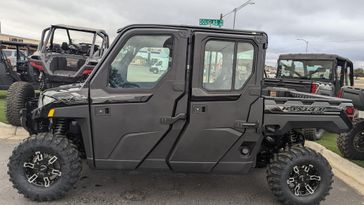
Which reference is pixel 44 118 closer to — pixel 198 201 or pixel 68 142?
pixel 68 142

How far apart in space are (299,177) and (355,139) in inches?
103

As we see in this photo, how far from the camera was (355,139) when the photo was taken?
6.55m

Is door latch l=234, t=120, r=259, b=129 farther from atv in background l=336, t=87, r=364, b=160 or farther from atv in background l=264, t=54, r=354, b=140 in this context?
atv in background l=264, t=54, r=354, b=140

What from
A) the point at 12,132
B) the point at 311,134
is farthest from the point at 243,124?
the point at 12,132

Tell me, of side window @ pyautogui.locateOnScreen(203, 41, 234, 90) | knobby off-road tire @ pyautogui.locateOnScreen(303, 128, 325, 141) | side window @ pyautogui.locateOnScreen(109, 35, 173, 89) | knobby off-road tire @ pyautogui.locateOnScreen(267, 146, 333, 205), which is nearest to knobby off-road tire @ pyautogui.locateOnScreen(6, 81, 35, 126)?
side window @ pyautogui.locateOnScreen(109, 35, 173, 89)

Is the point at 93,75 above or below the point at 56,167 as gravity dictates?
above

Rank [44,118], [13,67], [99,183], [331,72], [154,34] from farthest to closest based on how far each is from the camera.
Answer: [13,67], [331,72], [99,183], [44,118], [154,34]

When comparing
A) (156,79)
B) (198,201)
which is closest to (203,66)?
(156,79)

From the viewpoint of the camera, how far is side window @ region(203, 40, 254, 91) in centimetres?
426

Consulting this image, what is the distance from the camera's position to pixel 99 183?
194 inches

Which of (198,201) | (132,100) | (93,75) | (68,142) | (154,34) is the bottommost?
(198,201)

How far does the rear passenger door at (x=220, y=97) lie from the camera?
423 centimetres

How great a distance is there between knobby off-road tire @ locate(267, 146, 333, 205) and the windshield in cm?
610

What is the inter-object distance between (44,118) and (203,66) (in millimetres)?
2036
